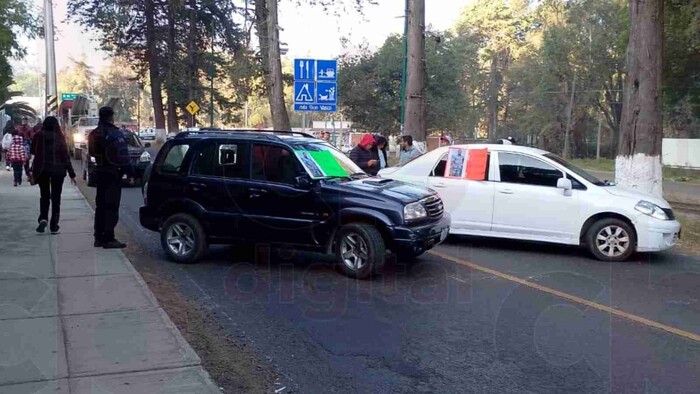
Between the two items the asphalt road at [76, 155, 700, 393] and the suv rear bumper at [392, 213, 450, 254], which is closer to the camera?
the asphalt road at [76, 155, 700, 393]

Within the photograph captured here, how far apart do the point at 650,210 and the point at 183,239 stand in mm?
6460

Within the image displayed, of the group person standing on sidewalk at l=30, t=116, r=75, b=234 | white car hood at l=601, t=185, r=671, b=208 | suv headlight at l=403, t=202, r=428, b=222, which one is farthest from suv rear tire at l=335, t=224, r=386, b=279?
person standing on sidewalk at l=30, t=116, r=75, b=234

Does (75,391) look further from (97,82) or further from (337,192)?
(97,82)

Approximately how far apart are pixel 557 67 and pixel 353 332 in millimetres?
47315

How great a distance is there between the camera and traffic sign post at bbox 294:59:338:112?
15.3 m

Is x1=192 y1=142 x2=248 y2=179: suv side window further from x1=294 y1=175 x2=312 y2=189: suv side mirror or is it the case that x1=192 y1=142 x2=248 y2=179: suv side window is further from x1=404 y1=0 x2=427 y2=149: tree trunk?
x1=404 y1=0 x2=427 y2=149: tree trunk

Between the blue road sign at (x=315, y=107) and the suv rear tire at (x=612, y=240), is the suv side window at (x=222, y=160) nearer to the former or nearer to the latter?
the suv rear tire at (x=612, y=240)

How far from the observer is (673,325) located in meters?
6.04

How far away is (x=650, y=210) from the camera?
8891mm

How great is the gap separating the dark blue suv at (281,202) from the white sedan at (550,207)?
1.62 m

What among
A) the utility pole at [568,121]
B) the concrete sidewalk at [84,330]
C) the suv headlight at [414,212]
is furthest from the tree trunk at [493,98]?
the concrete sidewalk at [84,330]

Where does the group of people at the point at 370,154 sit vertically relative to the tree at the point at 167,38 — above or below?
below

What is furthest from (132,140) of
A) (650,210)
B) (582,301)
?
(582,301)

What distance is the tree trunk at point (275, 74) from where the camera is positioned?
20031mm
